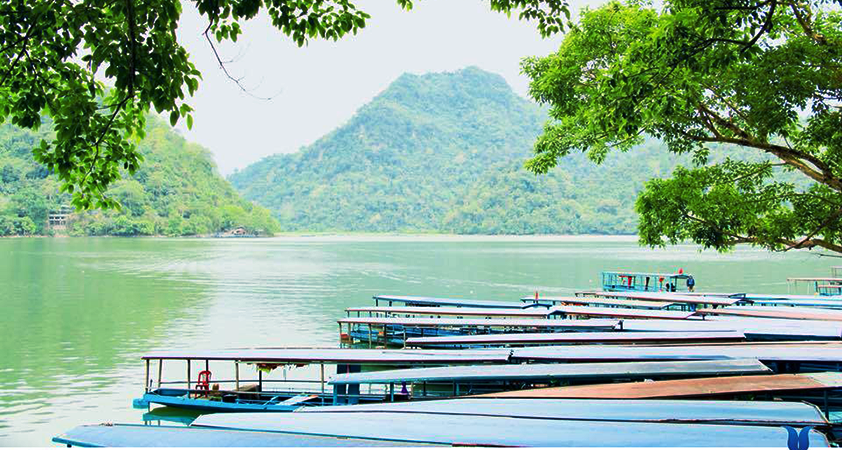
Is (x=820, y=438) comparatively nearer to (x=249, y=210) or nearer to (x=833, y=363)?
(x=833, y=363)

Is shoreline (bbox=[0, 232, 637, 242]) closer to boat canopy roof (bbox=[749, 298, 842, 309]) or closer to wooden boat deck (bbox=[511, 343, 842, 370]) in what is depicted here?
boat canopy roof (bbox=[749, 298, 842, 309])

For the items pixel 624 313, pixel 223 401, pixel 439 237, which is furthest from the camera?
pixel 439 237

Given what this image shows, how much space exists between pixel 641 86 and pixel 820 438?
13.8 ft

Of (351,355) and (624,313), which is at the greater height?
(351,355)

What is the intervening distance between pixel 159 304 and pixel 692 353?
32.8 meters

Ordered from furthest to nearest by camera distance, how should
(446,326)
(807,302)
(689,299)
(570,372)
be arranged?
(807,302)
(689,299)
(446,326)
(570,372)

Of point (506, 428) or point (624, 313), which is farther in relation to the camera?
point (624, 313)

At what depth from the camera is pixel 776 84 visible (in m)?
12.4

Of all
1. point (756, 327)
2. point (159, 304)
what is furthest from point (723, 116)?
point (159, 304)

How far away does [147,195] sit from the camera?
142 meters

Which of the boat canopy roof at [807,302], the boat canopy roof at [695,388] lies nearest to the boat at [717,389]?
the boat canopy roof at [695,388]

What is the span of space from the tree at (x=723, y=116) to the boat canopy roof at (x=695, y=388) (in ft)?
10.2

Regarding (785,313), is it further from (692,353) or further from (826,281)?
(826,281)

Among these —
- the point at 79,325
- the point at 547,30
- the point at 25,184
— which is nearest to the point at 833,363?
the point at 547,30
